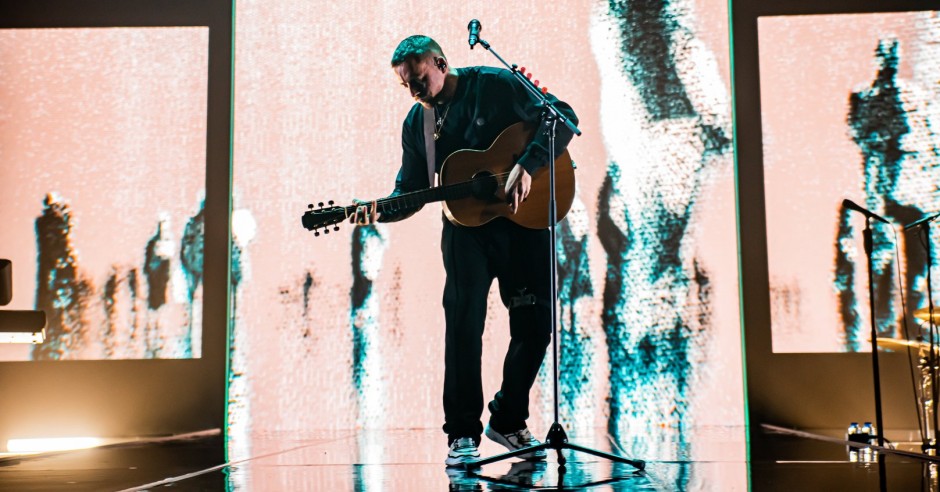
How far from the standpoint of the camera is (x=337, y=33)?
183 inches

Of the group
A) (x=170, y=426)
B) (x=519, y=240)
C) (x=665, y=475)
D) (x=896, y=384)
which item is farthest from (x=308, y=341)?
(x=896, y=384)

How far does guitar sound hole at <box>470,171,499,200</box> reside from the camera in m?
2.74

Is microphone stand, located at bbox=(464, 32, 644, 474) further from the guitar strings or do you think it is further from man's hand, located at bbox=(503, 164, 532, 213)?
the guitar strings

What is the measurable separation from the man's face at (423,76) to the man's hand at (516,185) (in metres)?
0.41

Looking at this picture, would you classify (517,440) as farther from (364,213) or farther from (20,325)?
(20,325)

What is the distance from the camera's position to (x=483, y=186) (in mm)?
2744

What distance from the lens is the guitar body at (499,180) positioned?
2.72 meters

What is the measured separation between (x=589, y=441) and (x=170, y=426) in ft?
7.45

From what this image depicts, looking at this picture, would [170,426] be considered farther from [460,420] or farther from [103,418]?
[460,420]

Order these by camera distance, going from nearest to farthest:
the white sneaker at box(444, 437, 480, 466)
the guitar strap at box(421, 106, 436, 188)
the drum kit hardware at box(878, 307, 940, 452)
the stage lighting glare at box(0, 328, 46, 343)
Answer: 1. the white sneaker at box(444, 437, 480, 466)
2. the guitar strap at box(421, 106, 436, 188)
3. the drum kit hardware at box(878, 307, 940, 452)
4. the stage lighting glare at box(0, 328, 46, 343)

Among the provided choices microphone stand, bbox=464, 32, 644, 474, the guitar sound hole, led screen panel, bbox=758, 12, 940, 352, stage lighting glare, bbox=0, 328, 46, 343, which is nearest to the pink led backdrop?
led screen panel, bbox=758, 12, 940, 352

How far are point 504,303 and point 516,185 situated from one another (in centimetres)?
39

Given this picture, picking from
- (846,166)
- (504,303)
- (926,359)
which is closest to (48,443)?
(504,303)

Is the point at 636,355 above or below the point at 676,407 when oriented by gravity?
above
